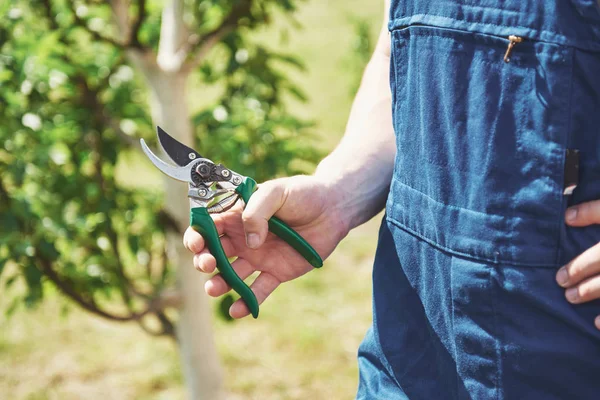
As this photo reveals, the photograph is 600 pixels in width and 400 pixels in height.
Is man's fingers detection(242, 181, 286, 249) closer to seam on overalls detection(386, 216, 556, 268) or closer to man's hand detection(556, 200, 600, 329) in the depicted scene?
seam on overalls detection(386, 216, 556, 268)

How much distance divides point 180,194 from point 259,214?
1.25 meters

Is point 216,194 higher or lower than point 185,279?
higher

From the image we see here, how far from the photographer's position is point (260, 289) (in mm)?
1301

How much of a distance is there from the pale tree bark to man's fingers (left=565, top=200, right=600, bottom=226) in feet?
5.18

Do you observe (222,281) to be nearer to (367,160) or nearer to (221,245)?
(221,245)

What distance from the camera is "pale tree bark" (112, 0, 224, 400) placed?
2314mm

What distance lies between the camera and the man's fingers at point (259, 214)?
120 cm

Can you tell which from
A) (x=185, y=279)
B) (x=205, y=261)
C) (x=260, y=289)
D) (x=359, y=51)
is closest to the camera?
(x=205, y=261)

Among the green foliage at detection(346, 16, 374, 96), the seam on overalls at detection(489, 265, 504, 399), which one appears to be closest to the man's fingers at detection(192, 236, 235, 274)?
the seam on overalls at detection(489, 265, 504, 399)

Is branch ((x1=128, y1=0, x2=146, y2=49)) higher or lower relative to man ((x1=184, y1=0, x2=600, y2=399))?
lower

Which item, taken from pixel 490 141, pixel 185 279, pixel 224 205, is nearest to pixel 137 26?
pixel 185 279

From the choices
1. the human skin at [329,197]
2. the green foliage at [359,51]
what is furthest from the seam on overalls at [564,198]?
the green foliage at [359,51]

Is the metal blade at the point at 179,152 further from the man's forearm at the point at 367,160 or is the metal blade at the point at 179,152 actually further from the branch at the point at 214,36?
the branch at the point at 214,36

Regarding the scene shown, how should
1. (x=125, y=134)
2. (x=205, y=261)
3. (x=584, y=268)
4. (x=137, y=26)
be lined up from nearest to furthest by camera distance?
(x=584, y=268), (x=205, y=261), (x=137, y=26), (x=125, y=134)
